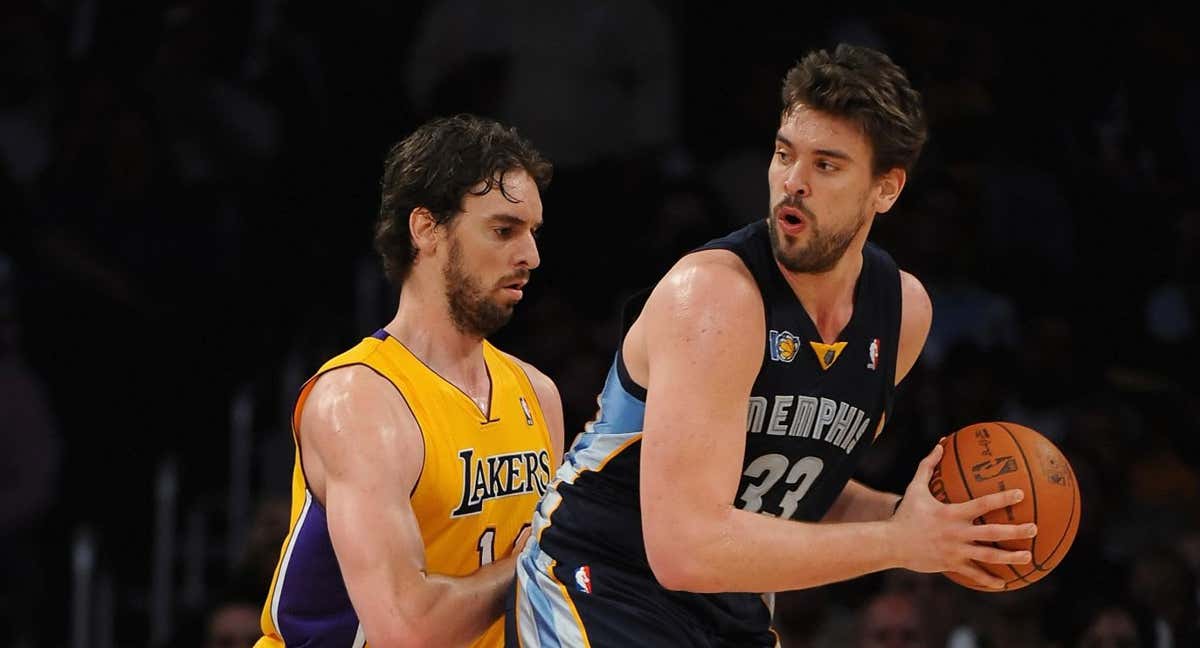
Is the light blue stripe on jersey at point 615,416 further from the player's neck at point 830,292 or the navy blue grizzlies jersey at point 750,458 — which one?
the player's neck at point 830,292

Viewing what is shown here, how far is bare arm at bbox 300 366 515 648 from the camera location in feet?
13.8

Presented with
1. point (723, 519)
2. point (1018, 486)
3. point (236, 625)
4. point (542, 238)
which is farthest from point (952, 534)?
point (542, 238)

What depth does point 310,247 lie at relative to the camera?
8.85 meters

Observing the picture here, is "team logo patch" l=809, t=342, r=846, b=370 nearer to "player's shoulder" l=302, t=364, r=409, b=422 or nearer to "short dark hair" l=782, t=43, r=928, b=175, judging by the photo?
"short dark hair" l=782, t=43, r=928, b=175

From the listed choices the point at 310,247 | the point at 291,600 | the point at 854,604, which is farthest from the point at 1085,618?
the point at 310,247

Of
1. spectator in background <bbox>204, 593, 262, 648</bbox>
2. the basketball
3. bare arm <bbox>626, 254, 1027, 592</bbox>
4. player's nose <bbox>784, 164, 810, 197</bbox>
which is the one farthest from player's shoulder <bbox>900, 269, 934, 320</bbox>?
spectator in background <bbox>204, 593, 262, 648</bbox>

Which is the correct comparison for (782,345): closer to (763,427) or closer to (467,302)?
(763,427)

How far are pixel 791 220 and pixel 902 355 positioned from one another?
654 mm

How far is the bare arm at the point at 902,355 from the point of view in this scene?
436 cm

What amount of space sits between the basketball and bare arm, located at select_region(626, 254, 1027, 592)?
10cm

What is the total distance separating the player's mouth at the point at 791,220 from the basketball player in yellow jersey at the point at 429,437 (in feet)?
3.28

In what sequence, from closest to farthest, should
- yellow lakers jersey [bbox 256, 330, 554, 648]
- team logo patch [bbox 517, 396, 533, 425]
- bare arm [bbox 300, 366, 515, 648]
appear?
bare arm [bbox 300, 366, 515, 648] < yellow lakers jersey [bbox 256, 330, 554, 648] < team logo patch [bbox 517, 396, 533, 425]

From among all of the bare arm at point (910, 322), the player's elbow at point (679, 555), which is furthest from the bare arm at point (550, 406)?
the player's elbow at point (679, 555)

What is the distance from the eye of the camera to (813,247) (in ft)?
12.9
